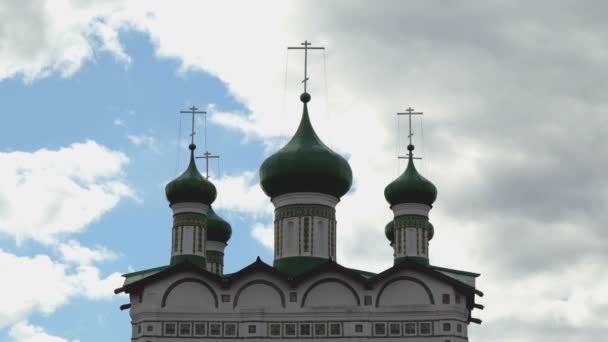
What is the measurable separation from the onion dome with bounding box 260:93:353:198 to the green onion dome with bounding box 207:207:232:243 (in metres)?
7.52

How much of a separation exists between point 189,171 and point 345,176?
17.7 ft

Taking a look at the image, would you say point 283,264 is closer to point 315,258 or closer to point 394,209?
point 315,258

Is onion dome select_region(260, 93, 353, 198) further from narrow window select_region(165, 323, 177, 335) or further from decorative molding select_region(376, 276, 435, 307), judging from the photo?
narrow window select_region(165, 323, 177, 335)

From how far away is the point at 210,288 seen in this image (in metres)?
31.7

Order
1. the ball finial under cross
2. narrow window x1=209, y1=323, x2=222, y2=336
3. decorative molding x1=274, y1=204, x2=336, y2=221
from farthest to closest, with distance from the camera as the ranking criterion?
the ball finial under cross
decorative molding x1=274, y1=204, x2=336, y2=221
narrow window x1=209, y1=323, x2=222, y2=336

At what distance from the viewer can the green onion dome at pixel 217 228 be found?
137 ft

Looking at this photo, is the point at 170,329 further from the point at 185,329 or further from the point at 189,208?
the point at 189,208

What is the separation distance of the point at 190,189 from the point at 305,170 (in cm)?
446

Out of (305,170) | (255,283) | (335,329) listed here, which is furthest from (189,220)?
(335,329)

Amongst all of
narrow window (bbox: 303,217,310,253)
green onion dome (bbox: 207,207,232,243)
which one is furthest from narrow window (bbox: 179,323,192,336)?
green onion dome (bbox: 207,207,232,243)

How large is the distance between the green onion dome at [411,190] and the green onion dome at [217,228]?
777 centimetres

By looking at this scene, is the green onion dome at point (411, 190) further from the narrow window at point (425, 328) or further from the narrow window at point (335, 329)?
the narrow window at point (335, 329)

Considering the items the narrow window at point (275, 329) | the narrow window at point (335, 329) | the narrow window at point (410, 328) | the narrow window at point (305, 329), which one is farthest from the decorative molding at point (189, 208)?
the narrow window at point (410, 328)

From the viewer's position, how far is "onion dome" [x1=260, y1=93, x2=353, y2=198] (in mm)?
34000
